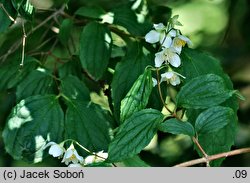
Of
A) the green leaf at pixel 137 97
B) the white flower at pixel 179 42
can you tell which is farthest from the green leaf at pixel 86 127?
the white flower at pixel 179 42

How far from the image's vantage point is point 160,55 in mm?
1274

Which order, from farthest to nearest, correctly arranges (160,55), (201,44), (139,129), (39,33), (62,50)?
1. (201,44)
2. (62,50)
3. (39,33)
4. (160,55)
5. (139,129)

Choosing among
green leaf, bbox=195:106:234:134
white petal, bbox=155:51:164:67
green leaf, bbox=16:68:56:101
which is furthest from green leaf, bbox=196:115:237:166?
green leaf, bbox=16:68:56:101

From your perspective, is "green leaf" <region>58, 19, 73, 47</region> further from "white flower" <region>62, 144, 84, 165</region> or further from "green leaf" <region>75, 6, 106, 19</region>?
"white flower" <region>62, 144, 84, 165</region>

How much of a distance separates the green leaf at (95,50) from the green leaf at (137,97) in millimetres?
188

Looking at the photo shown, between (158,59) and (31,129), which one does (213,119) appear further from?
(31,129)

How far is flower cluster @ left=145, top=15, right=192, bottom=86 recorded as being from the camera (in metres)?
1.26

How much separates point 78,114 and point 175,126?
249mm

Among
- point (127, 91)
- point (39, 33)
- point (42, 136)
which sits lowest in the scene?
point (42, 136)

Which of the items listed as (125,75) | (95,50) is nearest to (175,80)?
(125,75)

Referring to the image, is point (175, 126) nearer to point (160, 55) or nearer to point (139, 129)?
point (139, 129)

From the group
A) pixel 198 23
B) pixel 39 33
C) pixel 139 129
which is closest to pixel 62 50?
pixel 39 33

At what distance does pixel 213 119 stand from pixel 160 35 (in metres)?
0.24

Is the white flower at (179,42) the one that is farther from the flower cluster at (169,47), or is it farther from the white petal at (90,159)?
the white petal at (90,159)
